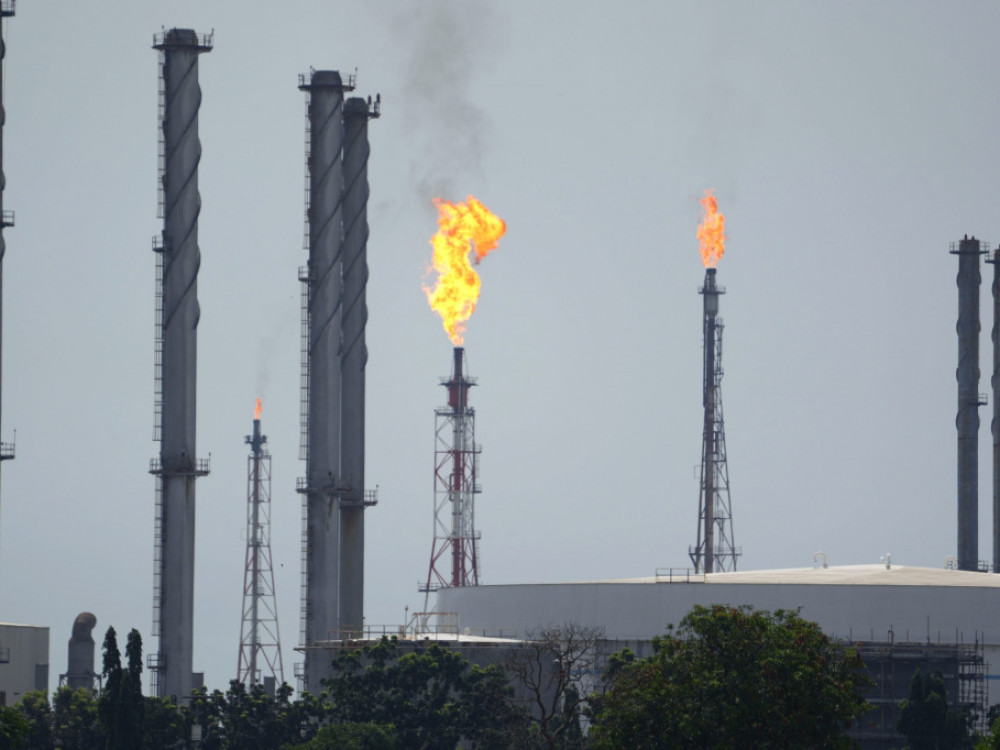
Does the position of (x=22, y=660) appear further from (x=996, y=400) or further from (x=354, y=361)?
(x=996, y=400)

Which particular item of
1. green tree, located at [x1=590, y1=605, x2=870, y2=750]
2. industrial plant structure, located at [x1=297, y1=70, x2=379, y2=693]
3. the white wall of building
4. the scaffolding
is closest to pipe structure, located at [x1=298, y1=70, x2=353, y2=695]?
industrial plant structure, located at [x1=297, y1=70, x2=379, y2=693]

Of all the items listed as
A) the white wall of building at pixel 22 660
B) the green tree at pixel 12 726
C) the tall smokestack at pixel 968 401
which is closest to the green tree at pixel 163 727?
the green tree at pixel 12 726

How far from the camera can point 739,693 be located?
223 ft

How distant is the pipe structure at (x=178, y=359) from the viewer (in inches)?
3799

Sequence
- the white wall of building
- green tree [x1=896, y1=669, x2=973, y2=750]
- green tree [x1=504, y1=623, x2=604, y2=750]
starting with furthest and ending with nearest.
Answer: the white wall of building
green tree [x1=896, y1=669, x2=973, y2=750]
green tree [x1=504, y1=623, x2=604, y2=750]

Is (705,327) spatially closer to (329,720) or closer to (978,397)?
(978,397)

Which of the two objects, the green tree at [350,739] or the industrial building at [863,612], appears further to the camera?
the industrial building at [863,612]

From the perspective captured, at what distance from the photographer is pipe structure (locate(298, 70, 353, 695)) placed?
105438mm

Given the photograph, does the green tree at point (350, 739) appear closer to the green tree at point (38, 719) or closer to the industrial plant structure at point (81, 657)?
the green tree at point (38, 719)

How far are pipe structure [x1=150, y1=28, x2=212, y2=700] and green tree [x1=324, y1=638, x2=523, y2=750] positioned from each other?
6934 mm

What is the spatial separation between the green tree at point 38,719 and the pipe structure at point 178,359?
16.2 ft

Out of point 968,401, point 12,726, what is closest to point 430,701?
point 12,726

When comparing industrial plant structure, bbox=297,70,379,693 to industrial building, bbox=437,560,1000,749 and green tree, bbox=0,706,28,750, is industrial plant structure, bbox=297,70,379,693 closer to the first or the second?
industrial building, bbox=437,560,1000,749

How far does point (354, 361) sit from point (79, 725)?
78.0 ft
